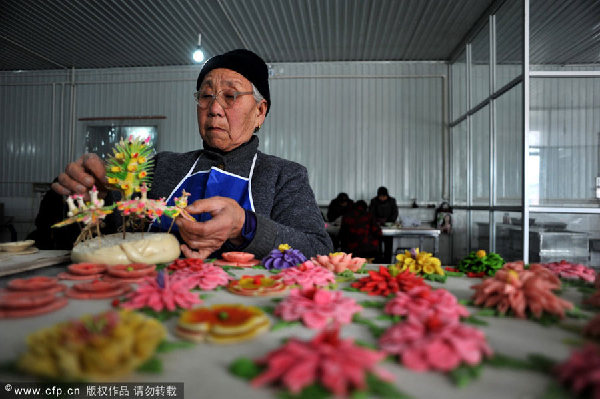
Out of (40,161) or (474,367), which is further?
(40,161)

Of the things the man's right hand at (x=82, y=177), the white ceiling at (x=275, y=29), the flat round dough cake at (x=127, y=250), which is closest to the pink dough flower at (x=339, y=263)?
the flat round dough cake at (x=127, y=250)

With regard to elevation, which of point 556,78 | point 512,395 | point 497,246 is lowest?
point 497,246

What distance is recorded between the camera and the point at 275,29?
223 inches

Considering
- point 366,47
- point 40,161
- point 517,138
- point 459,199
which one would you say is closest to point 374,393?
point 517,138

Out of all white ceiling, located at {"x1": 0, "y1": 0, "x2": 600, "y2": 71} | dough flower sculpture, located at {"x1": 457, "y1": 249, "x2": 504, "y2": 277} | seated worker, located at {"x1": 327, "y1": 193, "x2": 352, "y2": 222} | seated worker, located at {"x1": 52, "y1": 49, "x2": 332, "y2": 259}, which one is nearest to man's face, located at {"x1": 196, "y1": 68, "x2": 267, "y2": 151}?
seated worker, located at {"x1": 52, "y1": 49, "x2": 332, "y2": 259}

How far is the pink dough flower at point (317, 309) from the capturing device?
1.78ft

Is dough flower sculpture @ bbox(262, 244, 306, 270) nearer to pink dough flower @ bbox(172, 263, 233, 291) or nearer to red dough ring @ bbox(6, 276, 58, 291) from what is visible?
pink dough flower @ bbox(172, 263, 233, 291)

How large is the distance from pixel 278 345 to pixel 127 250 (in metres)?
0.64

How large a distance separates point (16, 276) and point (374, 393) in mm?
929

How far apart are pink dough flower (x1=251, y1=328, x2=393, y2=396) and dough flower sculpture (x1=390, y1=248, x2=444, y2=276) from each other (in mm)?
534

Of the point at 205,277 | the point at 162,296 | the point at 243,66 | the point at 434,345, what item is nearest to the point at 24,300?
the point at 162,296

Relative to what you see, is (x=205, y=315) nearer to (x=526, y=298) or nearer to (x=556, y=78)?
(x=526, y=298)

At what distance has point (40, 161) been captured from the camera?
7.51 meters

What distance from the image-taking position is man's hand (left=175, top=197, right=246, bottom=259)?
1033 millimetres
